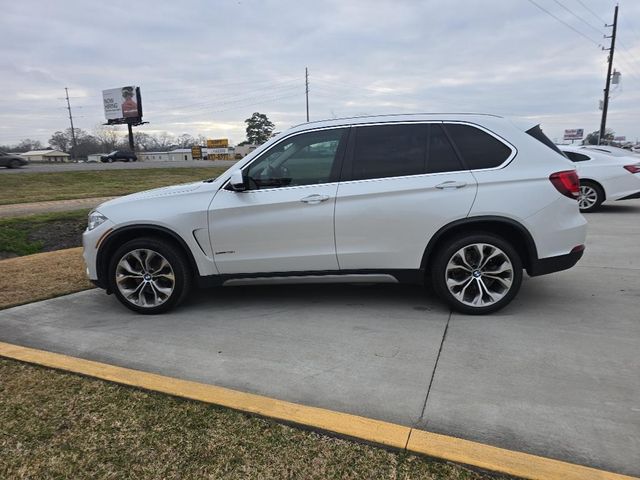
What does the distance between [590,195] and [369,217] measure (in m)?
8.36

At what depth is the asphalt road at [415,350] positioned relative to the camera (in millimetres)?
2711

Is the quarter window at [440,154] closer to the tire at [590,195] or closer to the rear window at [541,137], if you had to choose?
the rear window at [541,137]

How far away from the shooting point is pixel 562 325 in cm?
407

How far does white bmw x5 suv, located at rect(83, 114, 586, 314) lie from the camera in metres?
4.15

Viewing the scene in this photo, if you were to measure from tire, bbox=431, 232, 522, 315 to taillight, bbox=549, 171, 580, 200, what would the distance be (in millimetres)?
643

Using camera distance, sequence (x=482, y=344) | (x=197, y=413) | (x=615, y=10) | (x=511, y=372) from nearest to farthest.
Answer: (x=197, y=413)
(x=511, y=372)
(x=482, y=344)
(x=615, y=10)

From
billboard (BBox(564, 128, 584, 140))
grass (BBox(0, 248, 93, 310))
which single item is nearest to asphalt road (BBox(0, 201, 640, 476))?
grass (BBox(0, 248, 93, 310))

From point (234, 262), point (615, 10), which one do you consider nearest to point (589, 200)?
point (234, 262)

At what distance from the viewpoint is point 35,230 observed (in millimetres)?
8320

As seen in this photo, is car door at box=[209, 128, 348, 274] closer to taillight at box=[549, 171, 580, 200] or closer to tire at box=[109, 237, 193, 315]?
tire at box=[109, 237, 193, 315]

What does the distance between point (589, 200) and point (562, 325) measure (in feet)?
25.0

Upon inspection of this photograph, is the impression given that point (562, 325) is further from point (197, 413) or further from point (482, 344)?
point (197, 413)

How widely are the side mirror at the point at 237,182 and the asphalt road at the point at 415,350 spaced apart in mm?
1185

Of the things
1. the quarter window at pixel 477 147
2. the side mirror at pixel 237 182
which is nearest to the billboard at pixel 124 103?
the side mirror at pixel 237 182
